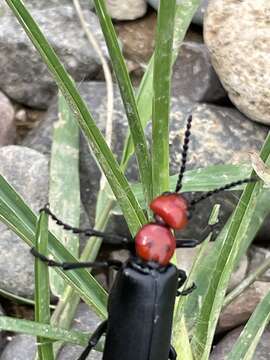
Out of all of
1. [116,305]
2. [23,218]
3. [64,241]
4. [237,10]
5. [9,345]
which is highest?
[237,10]

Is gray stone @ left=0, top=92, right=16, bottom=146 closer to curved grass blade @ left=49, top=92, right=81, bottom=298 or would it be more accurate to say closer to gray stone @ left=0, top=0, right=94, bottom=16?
curved grass blade @ left=49, top=92, right=81, bottom=298

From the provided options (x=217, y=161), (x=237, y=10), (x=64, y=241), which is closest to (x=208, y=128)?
(x=217, y=161)

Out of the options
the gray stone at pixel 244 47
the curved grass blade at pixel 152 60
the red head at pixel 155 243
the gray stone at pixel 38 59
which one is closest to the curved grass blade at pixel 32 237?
the red head at pixel 155 243

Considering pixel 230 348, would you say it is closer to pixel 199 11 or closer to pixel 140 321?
pixel 140 321

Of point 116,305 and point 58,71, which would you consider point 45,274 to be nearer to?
point 116,305

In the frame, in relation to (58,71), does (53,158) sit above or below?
below

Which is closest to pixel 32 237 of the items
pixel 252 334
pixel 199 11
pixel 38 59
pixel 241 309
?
pixel 252 334

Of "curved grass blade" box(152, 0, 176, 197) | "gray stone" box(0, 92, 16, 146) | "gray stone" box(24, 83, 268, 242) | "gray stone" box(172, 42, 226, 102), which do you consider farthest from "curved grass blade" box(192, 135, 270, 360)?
"gray stone" box(0, 92, 16, 146)
